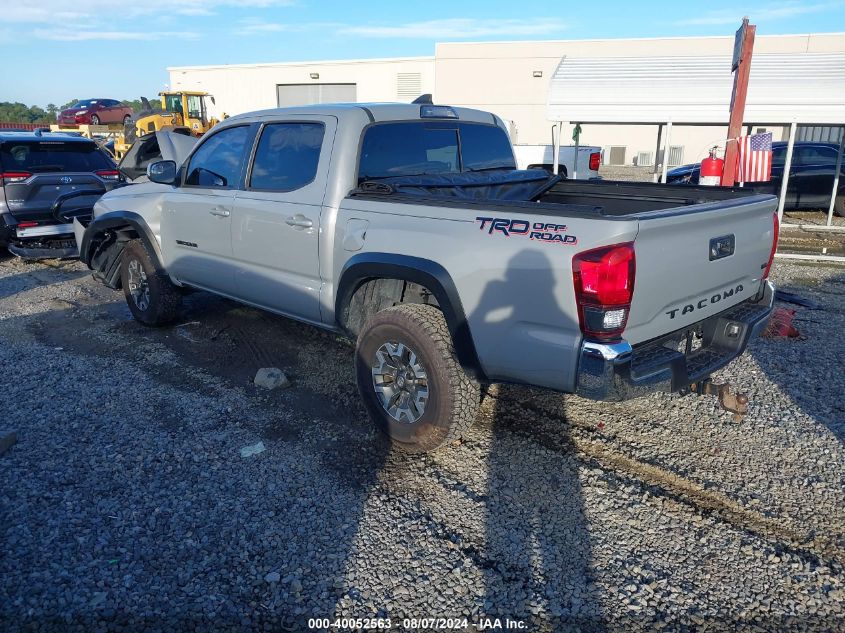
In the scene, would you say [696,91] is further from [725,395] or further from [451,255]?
[451,255]

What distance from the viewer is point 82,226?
23.1 ft

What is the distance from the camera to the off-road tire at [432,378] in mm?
3605

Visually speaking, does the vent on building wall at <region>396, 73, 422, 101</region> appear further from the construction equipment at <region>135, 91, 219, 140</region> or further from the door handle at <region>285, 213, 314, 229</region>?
the door handle at <region>285, 213, 314, 229</region>

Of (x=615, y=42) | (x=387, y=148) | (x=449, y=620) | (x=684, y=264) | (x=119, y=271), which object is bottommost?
(x=449, y=620)

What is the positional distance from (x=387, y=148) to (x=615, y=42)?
31.2m

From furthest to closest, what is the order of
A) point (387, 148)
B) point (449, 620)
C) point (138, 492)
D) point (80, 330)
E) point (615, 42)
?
point (615, 42) → point (80, 330) → point (387, 148) → point (138, 492) → point (449, 620)

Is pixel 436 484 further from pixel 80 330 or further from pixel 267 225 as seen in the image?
pixel 80 330

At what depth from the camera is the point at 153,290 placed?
603cm

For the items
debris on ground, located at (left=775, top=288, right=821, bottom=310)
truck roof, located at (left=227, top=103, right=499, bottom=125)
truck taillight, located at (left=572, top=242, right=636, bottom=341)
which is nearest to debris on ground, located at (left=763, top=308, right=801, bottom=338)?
debris on ground, located at (left=775, top=288, right=821, bottom=310)

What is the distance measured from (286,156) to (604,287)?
2667 millimetres

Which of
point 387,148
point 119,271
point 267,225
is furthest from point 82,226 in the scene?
point 387,148

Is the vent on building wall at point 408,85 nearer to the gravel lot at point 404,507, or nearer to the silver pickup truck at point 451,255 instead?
the silver pickup truck at point 451,255

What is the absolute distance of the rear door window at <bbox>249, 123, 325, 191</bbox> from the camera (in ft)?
14.4

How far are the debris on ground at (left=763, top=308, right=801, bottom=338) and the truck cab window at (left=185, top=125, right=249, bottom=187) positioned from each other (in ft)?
16.2
